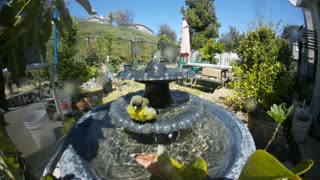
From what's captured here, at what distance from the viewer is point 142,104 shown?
8.37 ft

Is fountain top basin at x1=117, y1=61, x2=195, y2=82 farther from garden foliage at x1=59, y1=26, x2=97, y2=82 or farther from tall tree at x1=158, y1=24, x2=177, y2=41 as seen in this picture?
tall tree at x1=158, y1=24, x2=177, y2=41

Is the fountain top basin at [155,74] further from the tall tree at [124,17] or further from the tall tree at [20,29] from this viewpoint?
the tall tree at [124,17]

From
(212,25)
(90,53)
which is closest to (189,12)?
(212,25)

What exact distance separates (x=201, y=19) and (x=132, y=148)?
66.3 feet

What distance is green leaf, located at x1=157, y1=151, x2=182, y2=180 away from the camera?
739mm

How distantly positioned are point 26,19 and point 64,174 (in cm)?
154

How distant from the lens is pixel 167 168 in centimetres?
77

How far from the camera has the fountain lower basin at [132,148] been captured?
2320mm

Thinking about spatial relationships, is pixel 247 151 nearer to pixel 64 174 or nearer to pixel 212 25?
pixel 64 174

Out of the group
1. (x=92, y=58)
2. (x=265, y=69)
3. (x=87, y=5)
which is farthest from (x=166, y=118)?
(x=92, y=58)

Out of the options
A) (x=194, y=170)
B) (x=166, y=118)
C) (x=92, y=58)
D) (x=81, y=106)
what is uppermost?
(x=92, y=58)

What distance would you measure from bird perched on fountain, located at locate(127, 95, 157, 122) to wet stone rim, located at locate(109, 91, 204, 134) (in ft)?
0.25

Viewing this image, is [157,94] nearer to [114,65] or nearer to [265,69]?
[265,69]

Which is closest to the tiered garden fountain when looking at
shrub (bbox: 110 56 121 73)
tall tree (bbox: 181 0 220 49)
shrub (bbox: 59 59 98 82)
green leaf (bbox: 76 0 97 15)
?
green leaf (bbox: 76 0 97 15)
